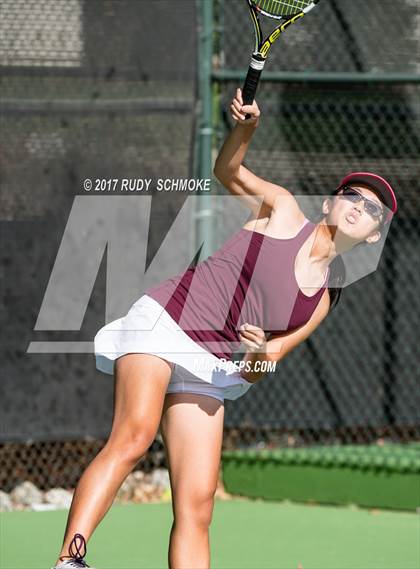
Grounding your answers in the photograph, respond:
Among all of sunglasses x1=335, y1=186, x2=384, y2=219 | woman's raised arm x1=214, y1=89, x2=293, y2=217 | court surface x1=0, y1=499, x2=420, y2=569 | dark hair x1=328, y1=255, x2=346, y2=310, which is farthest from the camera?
court surface x1=0, y1=499, x2=420, y2=569

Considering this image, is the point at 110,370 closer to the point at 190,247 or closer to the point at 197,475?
the point at 197,475

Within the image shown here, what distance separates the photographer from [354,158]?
6297mm

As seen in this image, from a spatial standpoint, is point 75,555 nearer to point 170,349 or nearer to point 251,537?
point 170,349

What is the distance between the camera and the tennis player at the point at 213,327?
338 cm

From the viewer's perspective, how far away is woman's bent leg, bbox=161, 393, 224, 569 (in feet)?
11.3

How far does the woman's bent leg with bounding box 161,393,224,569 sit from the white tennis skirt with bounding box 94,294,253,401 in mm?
48

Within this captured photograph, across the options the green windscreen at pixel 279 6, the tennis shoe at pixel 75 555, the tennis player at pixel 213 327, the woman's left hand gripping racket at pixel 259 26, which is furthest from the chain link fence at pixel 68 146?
the tennis shoe at pixel 75 555

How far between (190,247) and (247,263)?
2.52m

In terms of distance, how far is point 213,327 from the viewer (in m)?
3.51

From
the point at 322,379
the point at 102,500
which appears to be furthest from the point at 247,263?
the point at 322,379

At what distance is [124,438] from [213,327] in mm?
444

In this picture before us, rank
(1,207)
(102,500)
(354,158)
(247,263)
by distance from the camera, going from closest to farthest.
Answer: (102,500), (247,263), (1,207), (354,158)

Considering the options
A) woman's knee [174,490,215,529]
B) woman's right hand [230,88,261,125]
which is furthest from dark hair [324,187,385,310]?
woman's knee [174,490,215,529]

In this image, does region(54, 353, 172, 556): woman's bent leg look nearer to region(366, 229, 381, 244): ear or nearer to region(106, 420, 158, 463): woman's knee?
region(106, 420, 158, 463): woman's knee
